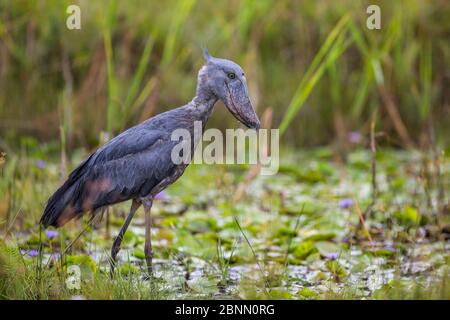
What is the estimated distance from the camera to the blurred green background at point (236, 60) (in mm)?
7840

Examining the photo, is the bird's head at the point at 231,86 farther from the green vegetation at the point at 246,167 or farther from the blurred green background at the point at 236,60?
the blurred green background at the point at 236,60

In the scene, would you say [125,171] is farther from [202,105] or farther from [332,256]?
[332,256]

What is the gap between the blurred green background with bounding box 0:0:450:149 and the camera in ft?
25.7

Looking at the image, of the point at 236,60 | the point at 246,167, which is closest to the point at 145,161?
the point at 246,167

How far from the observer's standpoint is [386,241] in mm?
5566

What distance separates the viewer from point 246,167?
7520mm

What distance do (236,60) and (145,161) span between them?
139 inches

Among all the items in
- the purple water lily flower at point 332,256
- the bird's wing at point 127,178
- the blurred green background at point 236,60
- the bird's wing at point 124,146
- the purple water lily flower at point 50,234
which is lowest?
the purple water lily flower at point 332,256

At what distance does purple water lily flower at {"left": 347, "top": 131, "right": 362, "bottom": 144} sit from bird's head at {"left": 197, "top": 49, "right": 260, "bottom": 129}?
289 centimetres

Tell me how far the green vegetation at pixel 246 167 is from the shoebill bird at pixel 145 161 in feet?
0.94

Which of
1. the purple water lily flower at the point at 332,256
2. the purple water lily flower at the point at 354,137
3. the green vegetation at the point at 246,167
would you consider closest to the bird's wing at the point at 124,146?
the green vegetation at the point at 246,167

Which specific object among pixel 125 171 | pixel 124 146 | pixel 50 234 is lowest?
pixel 50 234

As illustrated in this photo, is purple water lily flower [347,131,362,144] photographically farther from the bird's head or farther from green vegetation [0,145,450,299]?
the bird's head
